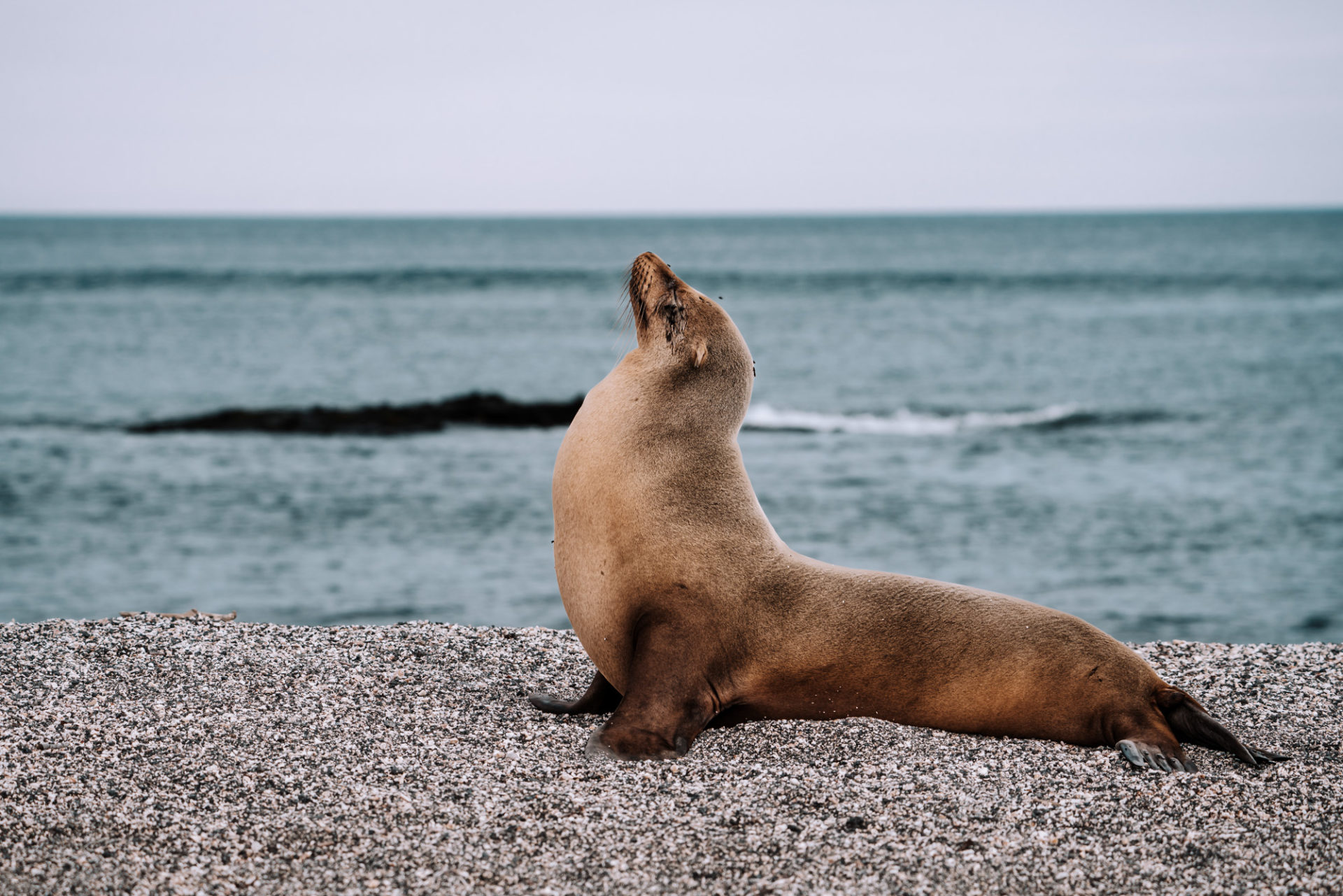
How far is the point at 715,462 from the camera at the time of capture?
14.9 feet

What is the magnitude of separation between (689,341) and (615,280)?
60315 mm

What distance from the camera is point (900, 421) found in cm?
2159

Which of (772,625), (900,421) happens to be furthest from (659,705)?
(900,421)

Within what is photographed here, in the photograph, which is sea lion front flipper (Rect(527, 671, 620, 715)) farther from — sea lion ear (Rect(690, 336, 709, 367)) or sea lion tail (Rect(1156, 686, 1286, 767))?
sea lion tail (Rect(1156, 686, 1286, 767))

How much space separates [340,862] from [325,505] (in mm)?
10487

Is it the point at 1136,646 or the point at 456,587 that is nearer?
the point at 1136,646

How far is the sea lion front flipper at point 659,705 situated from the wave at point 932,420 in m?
15.7

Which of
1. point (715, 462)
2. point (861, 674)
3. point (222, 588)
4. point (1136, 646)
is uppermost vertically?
point (715, 462)

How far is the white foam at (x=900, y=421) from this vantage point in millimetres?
20266

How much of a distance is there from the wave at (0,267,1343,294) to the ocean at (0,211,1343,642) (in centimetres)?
319

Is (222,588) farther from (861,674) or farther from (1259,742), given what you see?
(1259,742)

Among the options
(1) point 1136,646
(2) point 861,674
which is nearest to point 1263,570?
(1) point 1136,646

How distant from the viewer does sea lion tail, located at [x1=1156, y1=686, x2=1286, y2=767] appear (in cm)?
424

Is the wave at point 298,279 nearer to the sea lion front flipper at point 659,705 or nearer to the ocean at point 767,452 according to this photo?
the ocean at point 767,452
